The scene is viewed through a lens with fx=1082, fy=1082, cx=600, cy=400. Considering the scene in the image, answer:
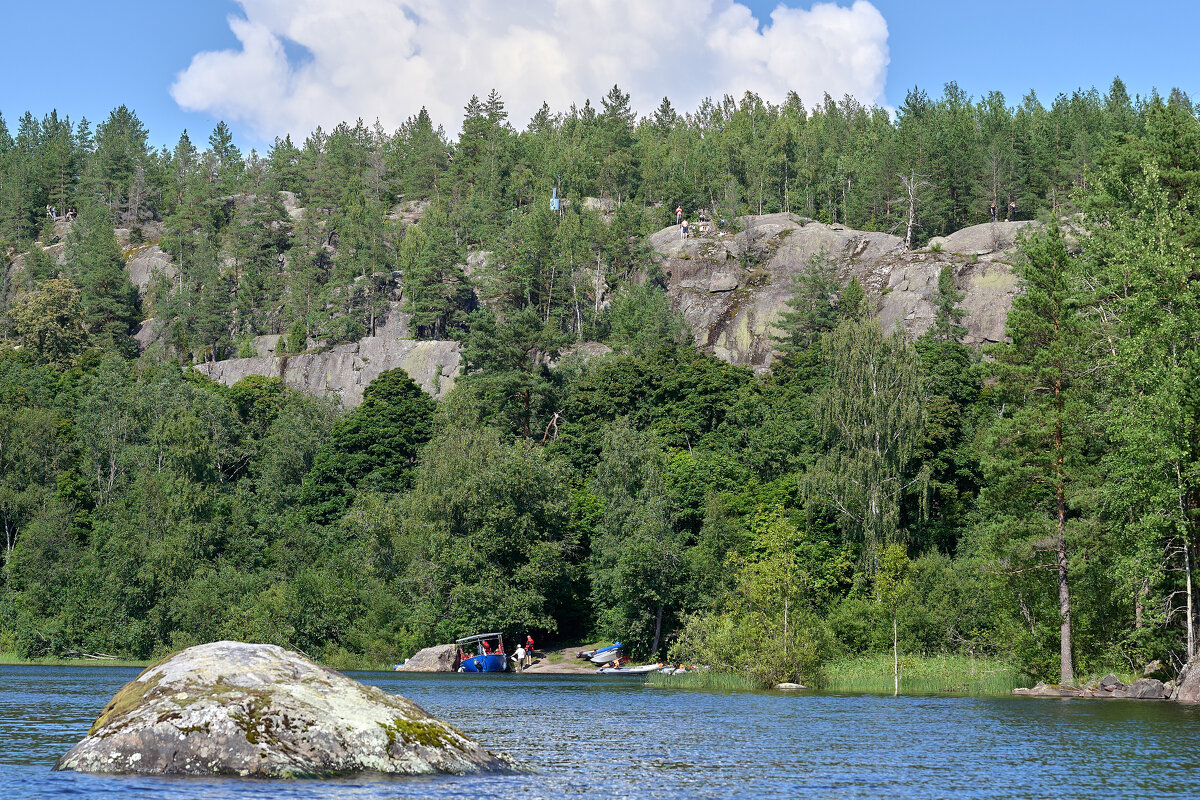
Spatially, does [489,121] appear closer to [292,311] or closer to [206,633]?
[292,311]

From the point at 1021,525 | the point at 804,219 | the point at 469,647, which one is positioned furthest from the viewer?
the point at 804,219

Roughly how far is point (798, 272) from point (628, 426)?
43.0 metres

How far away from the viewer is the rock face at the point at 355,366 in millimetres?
124375

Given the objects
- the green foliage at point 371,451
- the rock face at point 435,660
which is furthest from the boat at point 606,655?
the green foliage at point 371,451

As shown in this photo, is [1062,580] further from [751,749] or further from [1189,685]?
[751,749]

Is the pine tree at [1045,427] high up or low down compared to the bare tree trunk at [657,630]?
up

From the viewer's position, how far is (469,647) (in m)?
79.2

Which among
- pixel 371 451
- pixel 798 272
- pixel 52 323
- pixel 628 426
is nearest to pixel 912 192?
pixel 798 272

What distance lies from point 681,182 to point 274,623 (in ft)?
345

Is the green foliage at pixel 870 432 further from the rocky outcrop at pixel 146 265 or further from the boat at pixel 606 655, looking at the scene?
the rocky outcrop at pixel 146 265

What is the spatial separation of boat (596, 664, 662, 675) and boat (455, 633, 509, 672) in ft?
23.3

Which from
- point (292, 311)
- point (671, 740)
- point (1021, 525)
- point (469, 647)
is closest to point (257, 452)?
point (292, 311)

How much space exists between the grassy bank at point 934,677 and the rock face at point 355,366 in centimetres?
7114

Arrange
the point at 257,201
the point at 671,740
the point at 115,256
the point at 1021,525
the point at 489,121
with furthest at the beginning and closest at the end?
the point at 489,121 < the point at 257,201 < the point at 115,256 < the point at 1021,525 < the point at 671,740
